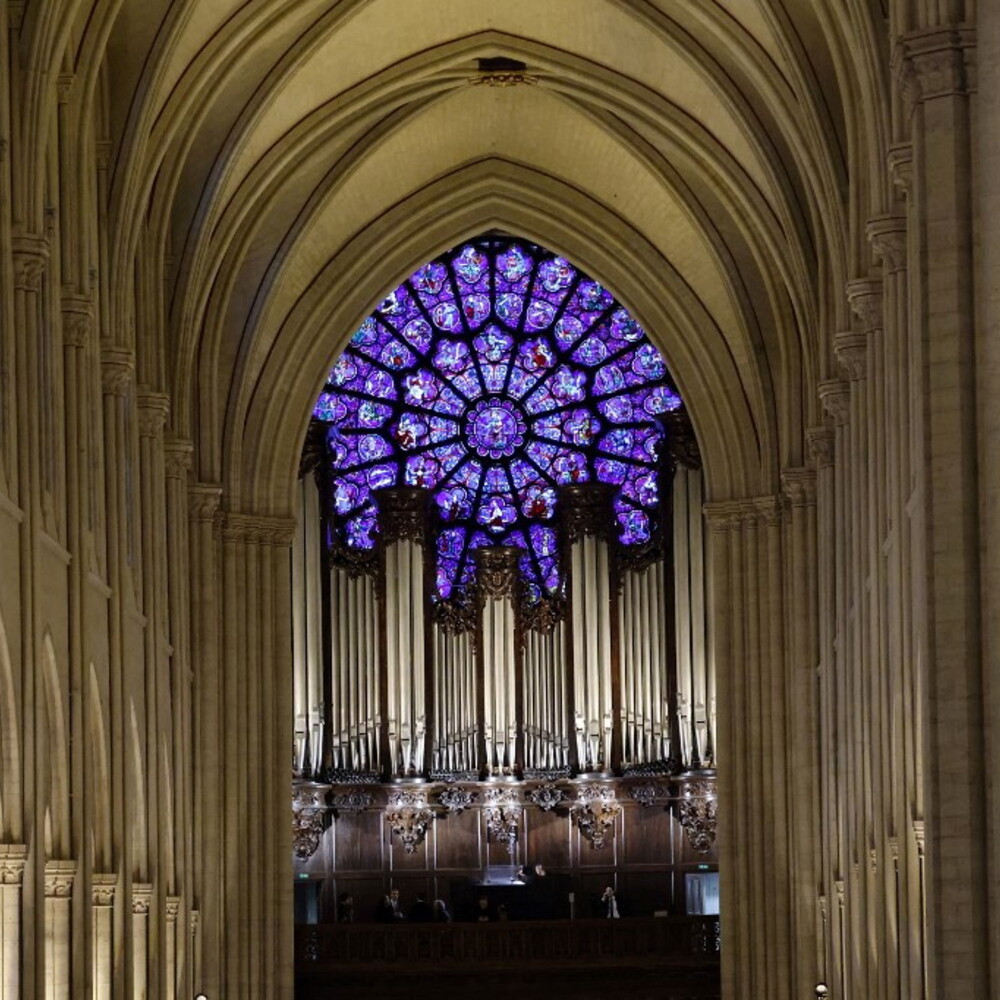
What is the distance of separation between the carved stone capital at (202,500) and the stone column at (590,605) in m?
6.66

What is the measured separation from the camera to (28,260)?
2383 cm

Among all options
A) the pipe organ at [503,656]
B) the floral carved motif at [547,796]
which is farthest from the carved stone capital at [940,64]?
the floral carved motif at [547,796]

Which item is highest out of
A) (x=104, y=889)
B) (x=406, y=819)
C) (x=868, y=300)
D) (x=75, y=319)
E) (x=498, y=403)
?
(x=498, y=403)

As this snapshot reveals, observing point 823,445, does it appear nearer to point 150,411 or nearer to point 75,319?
point 150,411

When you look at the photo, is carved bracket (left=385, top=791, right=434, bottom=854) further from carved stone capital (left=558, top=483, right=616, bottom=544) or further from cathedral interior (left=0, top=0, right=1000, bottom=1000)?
carved stone capital (left=558, top=483, right=616, bottom=544)

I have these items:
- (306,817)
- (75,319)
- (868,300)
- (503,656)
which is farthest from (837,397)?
(306,817)

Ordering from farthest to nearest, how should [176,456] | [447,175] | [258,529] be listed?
[447,175] → [258,529] → [176,456]

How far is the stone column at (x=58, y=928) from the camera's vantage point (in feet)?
81.9

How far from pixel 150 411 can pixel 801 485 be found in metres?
8.56

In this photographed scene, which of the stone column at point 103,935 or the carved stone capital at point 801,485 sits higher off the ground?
the carved stone capital at point 801,485

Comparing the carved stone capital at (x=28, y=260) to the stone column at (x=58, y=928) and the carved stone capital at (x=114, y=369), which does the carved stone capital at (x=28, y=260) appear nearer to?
the carved stone capital at (x=114, y=369)

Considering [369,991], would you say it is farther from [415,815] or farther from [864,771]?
[864,771]

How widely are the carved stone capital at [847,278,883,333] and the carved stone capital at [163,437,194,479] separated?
9422 millimetres

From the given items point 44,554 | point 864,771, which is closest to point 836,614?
point 864,771
